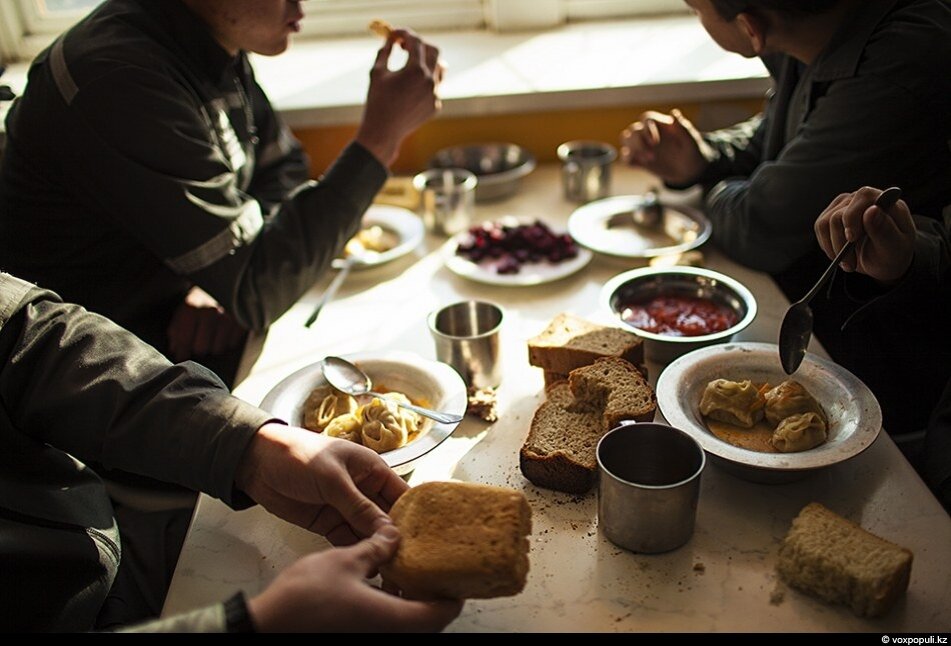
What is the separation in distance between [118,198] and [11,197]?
26 centimetres

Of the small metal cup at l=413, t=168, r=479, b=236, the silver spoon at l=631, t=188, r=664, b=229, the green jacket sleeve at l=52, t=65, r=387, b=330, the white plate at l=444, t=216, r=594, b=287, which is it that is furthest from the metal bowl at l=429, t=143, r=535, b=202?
the green jacket sleeve at l=52, t=65, r=387, b=330

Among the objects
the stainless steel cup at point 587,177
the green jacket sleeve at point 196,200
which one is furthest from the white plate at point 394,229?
the stainless steel cup at point 587,177

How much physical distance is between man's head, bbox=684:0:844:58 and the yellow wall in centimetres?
74

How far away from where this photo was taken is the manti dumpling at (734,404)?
1.13 m

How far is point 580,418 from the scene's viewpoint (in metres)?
1.18

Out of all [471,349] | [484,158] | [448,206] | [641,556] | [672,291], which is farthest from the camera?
[484,158]

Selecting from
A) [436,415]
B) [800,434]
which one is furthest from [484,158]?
[800,434]

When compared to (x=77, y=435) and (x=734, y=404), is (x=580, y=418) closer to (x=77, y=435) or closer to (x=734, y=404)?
(x=734, y=404)

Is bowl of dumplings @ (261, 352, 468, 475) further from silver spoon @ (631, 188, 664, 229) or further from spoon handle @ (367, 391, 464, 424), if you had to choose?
silver spoon @ (631, 188, 664, 229)

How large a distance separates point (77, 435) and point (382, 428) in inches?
16.2

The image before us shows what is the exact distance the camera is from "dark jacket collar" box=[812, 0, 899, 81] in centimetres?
139

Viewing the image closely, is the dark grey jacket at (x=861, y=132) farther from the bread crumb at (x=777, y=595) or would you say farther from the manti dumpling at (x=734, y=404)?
the bread crumb at (x=777, y=595)

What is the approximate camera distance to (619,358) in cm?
125

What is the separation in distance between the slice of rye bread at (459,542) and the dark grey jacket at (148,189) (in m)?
0.73
